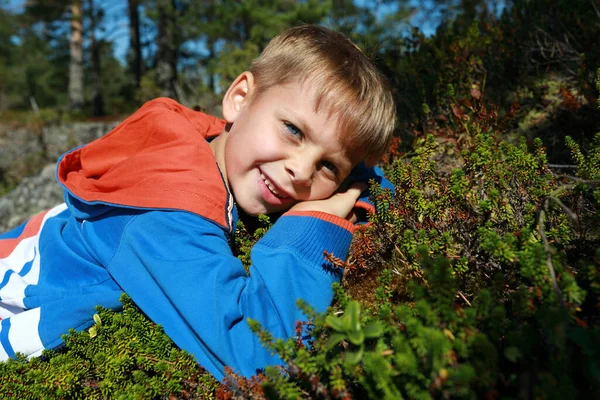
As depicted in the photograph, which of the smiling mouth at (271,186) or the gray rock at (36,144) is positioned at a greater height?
the smiling mouth at (271,186)

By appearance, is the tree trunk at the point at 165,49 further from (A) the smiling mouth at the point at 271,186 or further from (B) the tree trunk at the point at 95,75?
(A) the smiling mouth at the point at 271,186

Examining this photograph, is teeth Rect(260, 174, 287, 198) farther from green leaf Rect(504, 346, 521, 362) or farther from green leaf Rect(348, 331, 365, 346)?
green leaf Rect(504, 346, 521, 362)

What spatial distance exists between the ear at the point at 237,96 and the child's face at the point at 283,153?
14 centimetres

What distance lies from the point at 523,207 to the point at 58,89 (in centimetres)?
4217

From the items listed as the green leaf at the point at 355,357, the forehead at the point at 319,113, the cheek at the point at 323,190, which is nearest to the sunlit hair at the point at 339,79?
the forehead at the point at 319,113

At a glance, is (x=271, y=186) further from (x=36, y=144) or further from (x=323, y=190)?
(x=36, y=144)

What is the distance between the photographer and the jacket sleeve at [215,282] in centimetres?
181

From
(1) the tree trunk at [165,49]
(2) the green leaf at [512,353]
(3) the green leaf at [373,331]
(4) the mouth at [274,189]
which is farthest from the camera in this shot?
(1) the tree trunk at [165,49]

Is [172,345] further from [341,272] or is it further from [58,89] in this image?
[58,89]

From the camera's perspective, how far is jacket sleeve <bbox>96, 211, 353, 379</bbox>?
1811mm

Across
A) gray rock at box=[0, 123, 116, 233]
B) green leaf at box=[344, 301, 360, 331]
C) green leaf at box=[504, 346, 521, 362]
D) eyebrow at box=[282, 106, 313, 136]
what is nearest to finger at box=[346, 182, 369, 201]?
eyebrow at box=[282, 106, 313, 136]

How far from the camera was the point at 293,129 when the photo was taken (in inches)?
93.0

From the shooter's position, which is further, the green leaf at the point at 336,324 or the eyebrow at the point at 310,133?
the eyebrow at the point at 310,133

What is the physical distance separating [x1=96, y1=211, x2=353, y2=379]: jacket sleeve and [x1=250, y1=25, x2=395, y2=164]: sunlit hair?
2.33ft
